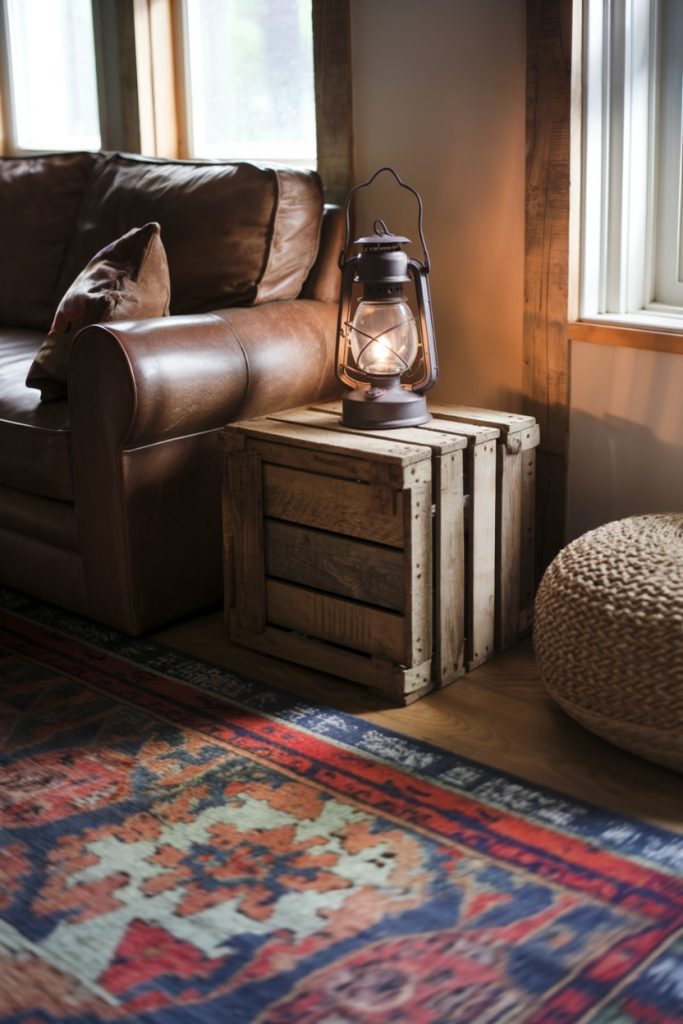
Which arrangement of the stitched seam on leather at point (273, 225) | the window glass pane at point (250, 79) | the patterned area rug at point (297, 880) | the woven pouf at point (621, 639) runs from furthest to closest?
the window glass pane at point (250, 79), the stitched seam on leather at point (273, 225), the woven pouf at point (621, 639), the patterned area rug at point (297, 880)

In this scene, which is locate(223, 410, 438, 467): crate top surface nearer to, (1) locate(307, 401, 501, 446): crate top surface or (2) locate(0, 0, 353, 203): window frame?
(1) locate(307, 401, 501, 446): crate top surface

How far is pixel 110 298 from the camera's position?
246 centimetres

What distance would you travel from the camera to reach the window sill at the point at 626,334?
2.34 m

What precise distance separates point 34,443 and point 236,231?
2.43 ft

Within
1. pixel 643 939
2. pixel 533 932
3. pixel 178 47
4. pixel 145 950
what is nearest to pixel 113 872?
pixel 145 950

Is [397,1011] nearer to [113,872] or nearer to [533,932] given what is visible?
[533,932]

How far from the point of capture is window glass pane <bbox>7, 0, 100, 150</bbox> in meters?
3.90

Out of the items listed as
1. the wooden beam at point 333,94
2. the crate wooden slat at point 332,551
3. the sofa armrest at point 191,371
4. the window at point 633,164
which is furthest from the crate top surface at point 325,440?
the wooden beam at point 333,94

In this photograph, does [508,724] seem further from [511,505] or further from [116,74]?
[116,74]

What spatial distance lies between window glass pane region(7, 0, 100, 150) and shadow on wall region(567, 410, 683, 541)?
2263 mm

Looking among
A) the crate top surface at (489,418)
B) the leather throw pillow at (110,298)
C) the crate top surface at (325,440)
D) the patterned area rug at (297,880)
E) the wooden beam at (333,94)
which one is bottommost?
the patterned area rug at (297,880)

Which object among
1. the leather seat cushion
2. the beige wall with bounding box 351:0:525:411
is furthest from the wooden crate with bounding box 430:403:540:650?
the leather seat cushion

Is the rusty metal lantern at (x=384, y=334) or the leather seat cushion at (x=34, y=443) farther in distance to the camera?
the leather seat cushion at (x=34, y=443)

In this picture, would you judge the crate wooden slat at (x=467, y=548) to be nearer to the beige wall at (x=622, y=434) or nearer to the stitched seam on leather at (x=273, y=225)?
the beige wall at (x=622, y=434)
